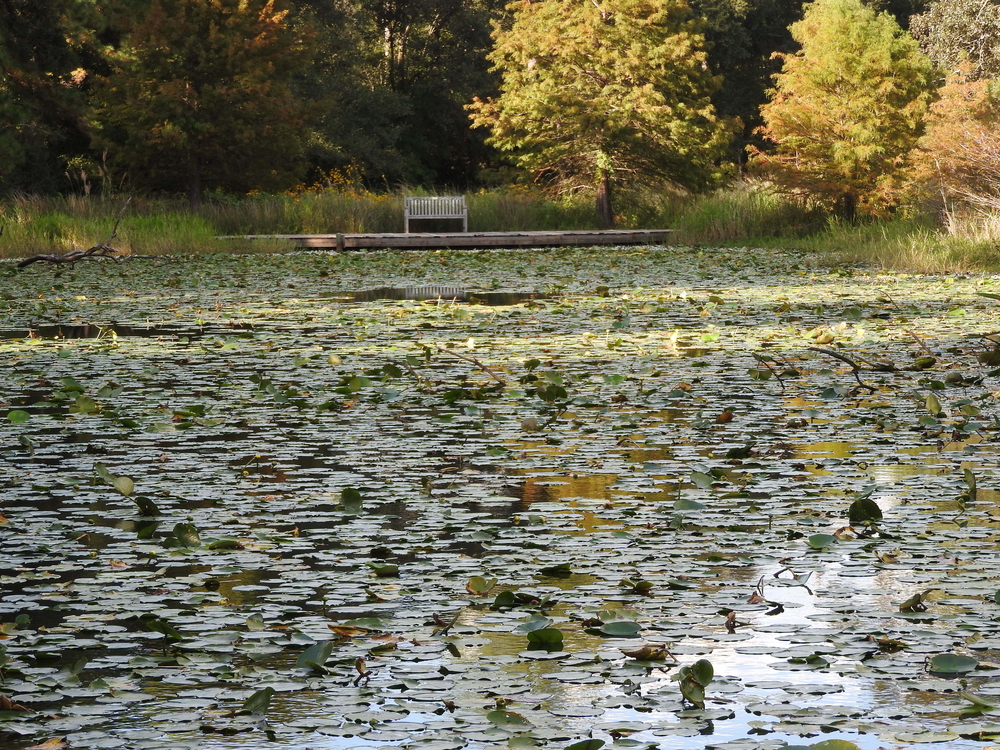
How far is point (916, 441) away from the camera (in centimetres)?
550

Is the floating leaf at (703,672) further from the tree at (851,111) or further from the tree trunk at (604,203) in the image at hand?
the tree trunk at (604,203)

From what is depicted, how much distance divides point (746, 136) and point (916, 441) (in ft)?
120

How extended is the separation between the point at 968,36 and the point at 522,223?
13.6m

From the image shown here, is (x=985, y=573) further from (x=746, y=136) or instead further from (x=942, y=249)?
(x=746, y=136)

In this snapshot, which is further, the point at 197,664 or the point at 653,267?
the point at 653,267

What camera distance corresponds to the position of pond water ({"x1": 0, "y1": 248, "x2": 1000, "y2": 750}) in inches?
103

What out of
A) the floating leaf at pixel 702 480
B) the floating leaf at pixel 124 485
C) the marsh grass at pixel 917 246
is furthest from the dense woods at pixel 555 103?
the floating leaf at pixel 124 485

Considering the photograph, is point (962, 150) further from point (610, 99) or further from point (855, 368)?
point (855, 368)


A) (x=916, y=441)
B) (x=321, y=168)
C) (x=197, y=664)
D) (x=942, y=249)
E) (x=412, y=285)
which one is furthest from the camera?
(x=321, y=168)

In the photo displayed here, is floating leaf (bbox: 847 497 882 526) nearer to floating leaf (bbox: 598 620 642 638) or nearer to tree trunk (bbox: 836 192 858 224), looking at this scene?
floating leaf (bbox: 598 620 642 638)

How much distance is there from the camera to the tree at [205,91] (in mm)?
25672

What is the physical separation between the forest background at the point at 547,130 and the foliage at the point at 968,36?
54 millimetres

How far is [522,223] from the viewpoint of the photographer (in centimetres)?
2606

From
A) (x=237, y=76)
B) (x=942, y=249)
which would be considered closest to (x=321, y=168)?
(x=237, y=76)
